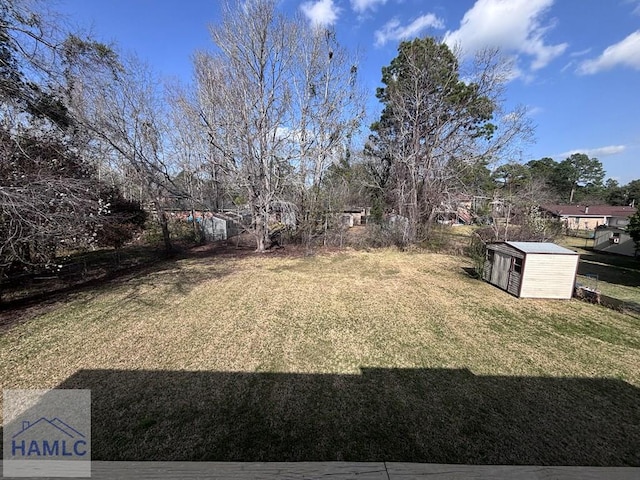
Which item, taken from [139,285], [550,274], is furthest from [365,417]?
[139,285]

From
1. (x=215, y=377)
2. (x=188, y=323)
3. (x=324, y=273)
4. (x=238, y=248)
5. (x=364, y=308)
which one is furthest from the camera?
(x=238, y=248)

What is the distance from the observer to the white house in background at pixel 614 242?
13586 mm

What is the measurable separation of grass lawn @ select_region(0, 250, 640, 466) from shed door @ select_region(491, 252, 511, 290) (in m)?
0.75

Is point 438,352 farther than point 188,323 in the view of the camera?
No

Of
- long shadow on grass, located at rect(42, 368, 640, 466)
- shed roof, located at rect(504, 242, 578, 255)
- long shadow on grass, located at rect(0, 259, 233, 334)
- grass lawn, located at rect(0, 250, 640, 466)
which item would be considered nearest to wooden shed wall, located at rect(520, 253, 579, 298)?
shed roof, located at rect(504, 242, 578, 255)

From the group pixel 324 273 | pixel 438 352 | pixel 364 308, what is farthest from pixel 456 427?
pixel 324 273

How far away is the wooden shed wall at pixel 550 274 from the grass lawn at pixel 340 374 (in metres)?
0.43

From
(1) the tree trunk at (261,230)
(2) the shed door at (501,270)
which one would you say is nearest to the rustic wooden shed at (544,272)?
(2) the shed door at (501,270)

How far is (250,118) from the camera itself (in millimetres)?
11617

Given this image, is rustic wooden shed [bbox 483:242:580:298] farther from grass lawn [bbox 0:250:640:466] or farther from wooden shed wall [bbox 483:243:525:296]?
grass lawn [bbox 0:250:640:466]

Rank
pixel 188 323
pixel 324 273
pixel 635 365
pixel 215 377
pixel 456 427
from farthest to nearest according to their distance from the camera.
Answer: pixel 324 273, pixel 188 323, pixel 635 365, pixel 215 377, pixel 456 427

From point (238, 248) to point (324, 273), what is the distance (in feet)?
20.1

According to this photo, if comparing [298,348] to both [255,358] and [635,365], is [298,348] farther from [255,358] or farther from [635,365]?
[635,365]

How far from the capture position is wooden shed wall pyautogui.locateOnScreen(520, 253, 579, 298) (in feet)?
21.8
